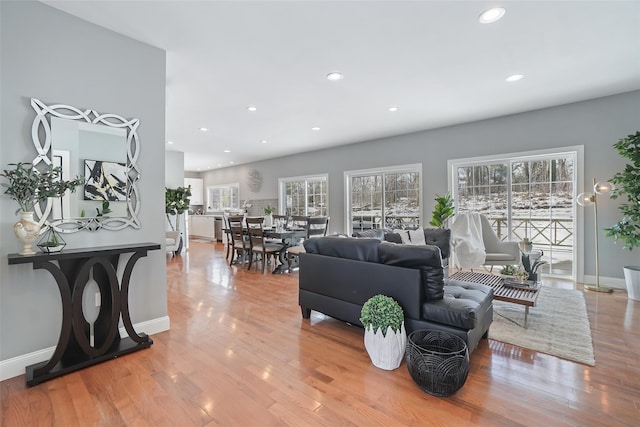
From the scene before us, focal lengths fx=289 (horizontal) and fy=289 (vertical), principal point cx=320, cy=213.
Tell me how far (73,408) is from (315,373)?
57.6 inches

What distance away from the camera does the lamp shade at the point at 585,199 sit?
159 inches

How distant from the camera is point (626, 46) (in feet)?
9.09

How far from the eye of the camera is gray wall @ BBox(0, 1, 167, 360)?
201 cm

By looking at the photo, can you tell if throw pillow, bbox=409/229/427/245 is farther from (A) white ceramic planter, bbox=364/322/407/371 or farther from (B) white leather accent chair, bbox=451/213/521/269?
(A) white ceramic planter, bbox=364/322/407/371

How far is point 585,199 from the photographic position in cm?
404

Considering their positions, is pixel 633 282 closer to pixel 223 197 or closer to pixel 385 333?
pixel 385 333

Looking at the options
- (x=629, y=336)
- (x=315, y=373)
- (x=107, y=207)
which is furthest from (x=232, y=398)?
(x=629, y=336)

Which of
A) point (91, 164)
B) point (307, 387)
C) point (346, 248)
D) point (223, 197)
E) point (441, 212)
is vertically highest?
point (223, 197)

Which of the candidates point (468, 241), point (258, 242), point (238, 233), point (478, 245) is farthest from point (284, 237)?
point (478, 245)

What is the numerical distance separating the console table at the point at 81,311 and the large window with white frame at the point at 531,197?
5152 millimetres

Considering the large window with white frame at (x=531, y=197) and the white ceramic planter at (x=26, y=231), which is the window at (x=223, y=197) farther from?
the white ceramic planter at (x=26, y=231)

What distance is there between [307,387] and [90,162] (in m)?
2.43

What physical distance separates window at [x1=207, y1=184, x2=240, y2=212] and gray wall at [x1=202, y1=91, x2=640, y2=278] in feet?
13.8

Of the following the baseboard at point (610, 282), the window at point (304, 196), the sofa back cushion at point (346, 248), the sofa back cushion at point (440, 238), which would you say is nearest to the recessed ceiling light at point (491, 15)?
the sofa back cushion at point (346, 248)
